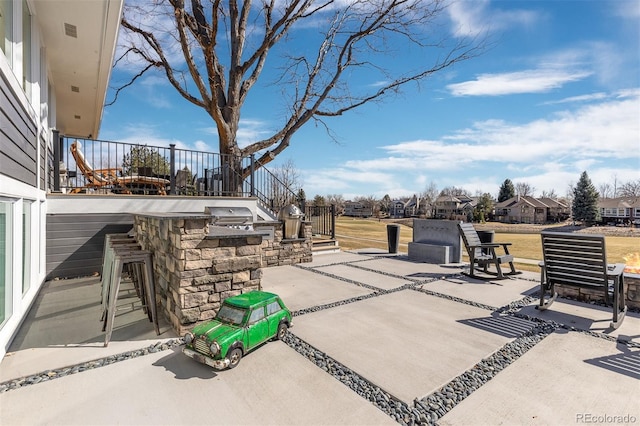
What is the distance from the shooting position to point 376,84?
12.3 meters

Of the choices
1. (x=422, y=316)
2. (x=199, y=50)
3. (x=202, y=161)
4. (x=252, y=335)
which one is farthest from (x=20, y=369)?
(x=199, y=50)

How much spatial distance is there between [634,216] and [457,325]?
61.9 metres

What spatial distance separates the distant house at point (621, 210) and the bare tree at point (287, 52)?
5129 centimetres

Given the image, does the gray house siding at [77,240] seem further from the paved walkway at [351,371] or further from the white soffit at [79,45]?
the white soffit at [79,45]

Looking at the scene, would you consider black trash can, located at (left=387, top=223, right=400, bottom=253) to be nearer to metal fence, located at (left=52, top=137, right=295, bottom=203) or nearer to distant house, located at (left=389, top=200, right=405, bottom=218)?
metal fence, located at (left=52, top=137, right=295, bottom=203)

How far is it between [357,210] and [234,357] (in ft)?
234

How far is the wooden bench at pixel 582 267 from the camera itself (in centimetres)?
371

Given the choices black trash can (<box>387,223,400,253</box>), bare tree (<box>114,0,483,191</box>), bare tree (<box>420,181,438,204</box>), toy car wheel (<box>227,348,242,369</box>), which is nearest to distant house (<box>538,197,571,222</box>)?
bare tree (<box>420,181,438,204</box>)

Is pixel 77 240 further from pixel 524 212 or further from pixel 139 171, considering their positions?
pixel 524 212

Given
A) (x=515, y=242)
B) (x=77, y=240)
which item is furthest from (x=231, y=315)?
(x=515, y=242)

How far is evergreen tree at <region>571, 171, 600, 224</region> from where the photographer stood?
4241cm

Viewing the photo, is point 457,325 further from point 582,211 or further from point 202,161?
point 582,211

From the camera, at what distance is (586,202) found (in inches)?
1694

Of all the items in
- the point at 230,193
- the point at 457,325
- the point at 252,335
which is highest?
the point at 230,193
